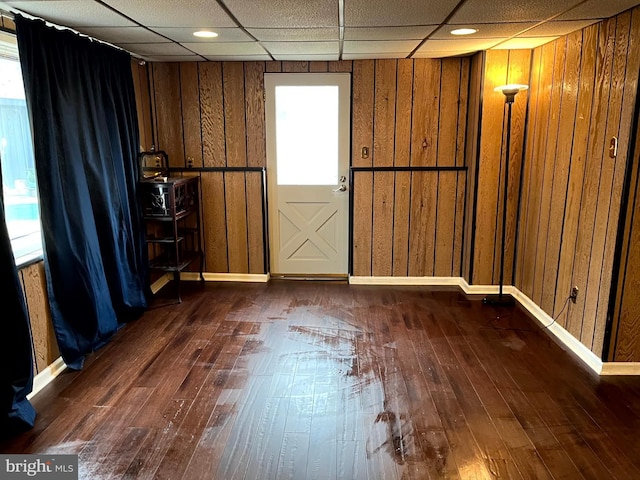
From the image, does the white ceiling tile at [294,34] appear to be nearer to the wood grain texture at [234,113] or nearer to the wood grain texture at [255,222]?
the wood grain texture at [234,113]

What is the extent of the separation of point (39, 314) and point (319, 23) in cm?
245

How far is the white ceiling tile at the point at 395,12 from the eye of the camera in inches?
98.2

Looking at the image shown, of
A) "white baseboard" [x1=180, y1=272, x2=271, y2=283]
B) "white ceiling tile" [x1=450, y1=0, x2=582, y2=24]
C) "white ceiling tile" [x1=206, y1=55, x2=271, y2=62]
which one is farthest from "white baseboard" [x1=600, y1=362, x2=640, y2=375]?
"white ceiling tile" [x1=206, y1=55, x2=271, y2=62]

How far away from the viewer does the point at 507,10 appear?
105 inches

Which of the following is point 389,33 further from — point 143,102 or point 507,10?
point 143,102

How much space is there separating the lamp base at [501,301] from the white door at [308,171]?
4.70 ft

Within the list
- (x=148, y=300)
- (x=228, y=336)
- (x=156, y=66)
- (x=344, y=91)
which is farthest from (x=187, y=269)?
(x=344, y=91)

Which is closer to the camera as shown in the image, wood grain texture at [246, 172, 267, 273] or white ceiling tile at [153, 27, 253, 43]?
white ceiling tile at [153, 27, 253, 43]

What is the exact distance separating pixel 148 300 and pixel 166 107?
186cm

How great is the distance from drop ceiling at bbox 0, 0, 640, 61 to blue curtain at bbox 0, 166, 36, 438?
50.4 inches

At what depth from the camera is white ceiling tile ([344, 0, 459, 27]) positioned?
2494 mm

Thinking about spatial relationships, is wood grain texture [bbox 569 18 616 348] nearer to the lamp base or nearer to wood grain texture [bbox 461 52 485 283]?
the lamp base

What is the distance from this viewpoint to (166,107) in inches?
181

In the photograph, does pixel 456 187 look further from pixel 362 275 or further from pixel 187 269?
pixel 187 269
